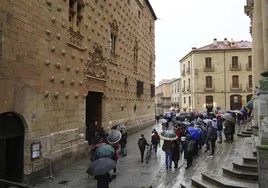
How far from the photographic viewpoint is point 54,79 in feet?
34.1

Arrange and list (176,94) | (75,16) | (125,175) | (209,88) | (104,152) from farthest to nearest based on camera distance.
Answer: (176,94) → (209,88) → (75,16) → (125,175) → (104,152)

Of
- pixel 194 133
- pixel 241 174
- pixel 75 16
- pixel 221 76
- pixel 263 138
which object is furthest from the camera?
pixel 221 76

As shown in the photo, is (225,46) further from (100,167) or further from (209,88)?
(100,167)

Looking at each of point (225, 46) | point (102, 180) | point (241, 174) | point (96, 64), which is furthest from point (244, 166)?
point (225, 46)

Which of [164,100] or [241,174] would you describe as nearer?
[241,174]

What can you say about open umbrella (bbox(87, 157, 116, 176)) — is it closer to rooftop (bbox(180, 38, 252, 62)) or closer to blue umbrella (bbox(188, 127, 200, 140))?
blue umbrella (bbox(188, 127, 200, 140))

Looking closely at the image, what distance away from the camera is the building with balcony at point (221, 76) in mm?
41219

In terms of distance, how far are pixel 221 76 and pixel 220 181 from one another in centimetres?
3738

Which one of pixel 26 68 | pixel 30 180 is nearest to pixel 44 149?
pixel 30 180

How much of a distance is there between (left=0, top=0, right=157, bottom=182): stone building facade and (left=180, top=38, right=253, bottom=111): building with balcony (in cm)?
2651

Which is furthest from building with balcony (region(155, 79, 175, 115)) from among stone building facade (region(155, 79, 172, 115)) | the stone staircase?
the stone staircase

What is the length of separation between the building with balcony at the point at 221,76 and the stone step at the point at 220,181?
3543 centimetres

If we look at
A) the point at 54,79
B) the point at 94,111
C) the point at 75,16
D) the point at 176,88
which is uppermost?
the point at 75,16

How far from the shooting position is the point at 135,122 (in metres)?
22.8
